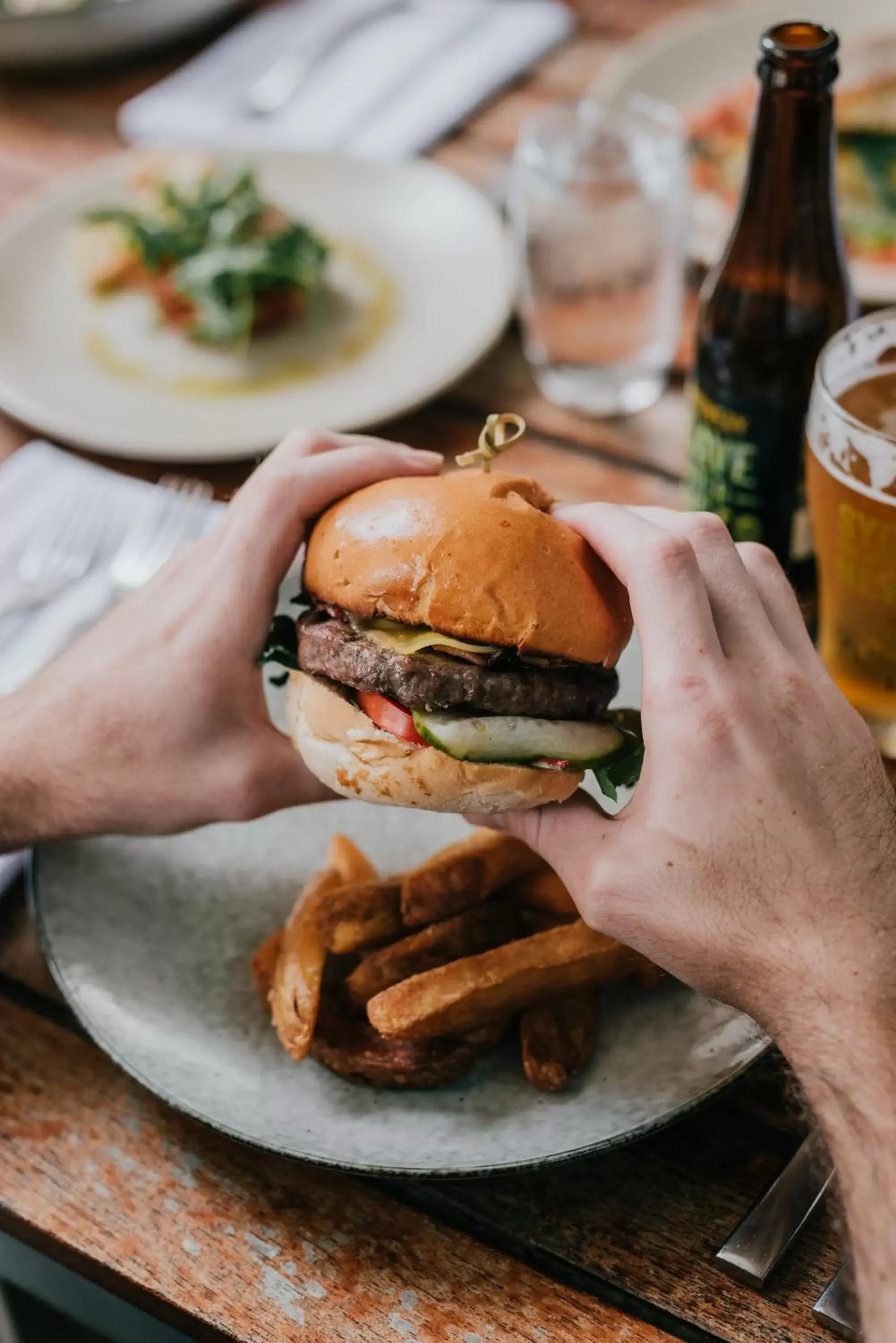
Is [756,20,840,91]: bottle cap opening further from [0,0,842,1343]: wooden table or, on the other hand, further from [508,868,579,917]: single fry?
[0,0,842,1343]: wooden table

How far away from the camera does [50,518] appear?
193cm

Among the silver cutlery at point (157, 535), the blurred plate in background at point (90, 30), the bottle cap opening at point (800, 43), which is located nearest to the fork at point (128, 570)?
the silver cutlery at point (157, 535)

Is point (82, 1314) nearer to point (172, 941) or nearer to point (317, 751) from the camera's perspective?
point (172, 941)

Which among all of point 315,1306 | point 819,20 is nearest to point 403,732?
point 315,1306

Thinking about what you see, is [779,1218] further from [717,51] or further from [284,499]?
[717,51]

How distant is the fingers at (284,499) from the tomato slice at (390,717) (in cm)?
14

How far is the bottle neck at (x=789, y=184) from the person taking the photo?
1.58m

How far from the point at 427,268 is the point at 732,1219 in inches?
68.9

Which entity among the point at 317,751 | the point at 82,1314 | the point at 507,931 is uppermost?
the point at 317,751

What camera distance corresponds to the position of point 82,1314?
46.1 inches

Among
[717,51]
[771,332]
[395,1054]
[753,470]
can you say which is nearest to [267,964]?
[395,1054]

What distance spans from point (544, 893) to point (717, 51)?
208cm

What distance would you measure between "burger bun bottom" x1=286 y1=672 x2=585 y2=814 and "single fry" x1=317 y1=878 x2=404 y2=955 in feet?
0.30

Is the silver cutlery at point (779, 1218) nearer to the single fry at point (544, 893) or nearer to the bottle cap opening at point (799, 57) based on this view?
the single fry at point (544, 893)
